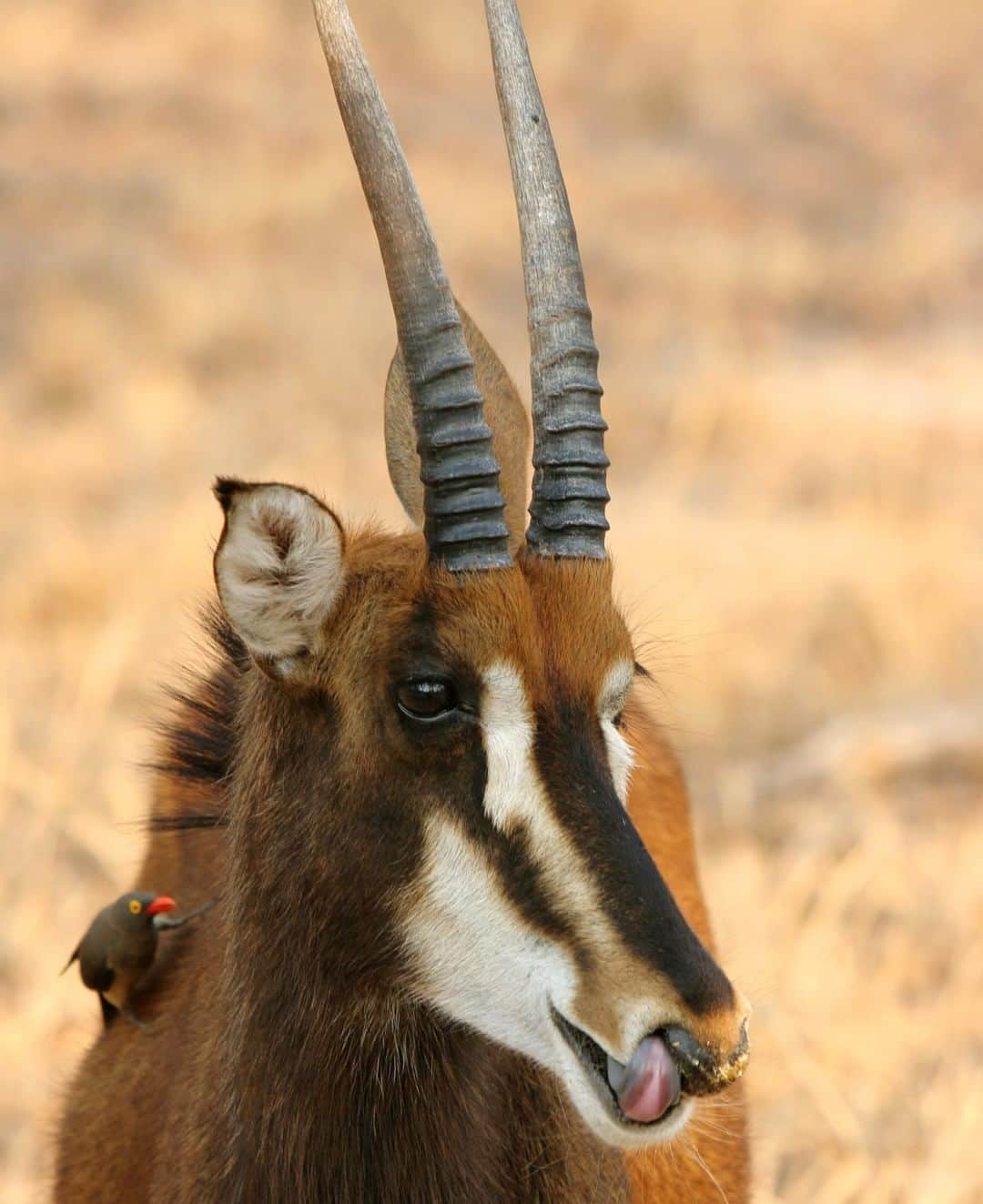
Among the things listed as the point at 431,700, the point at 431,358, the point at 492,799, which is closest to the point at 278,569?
the point at 431,700

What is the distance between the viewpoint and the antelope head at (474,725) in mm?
3361

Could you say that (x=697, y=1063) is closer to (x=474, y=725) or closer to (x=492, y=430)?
(x=474, y=725)

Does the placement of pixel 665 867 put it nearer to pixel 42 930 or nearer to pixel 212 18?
pixel 42 930

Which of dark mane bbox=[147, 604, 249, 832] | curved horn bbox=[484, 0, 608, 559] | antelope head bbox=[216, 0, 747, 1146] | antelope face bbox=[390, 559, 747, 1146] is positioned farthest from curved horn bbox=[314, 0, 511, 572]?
dark mane bbox=[147, 604, 249, 832]

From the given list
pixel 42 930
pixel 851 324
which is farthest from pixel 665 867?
pixel 851 324

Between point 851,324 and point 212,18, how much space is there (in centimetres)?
945

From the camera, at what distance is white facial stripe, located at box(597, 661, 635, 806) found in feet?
12.2

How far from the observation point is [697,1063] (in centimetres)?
325

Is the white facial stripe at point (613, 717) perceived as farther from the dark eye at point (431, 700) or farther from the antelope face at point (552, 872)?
the dark eye at point (431, 700)

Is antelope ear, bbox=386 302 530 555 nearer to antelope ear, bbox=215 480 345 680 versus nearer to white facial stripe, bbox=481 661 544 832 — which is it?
antelope ear, bbox=215 480 345 680

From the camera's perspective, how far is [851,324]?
68.4 feet

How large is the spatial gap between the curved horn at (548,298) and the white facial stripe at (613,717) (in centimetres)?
32

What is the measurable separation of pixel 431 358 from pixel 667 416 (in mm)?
12874

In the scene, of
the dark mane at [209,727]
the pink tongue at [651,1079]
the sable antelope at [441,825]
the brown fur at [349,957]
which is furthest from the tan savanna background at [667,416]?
the pink tongue at [651,1079]
